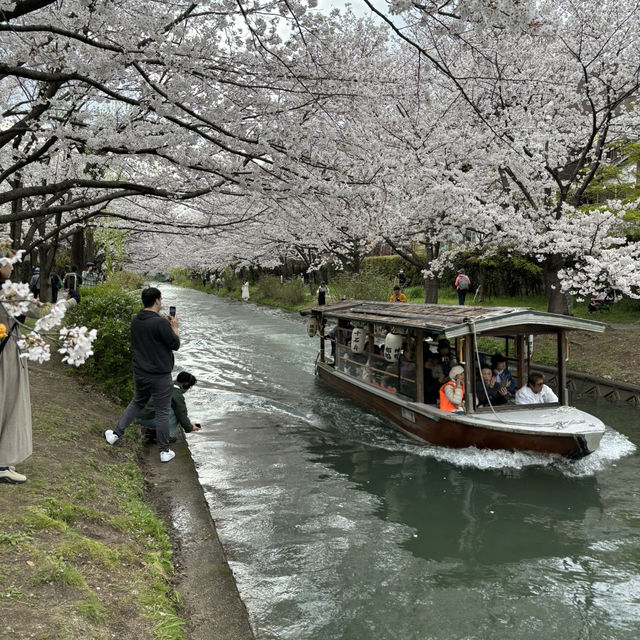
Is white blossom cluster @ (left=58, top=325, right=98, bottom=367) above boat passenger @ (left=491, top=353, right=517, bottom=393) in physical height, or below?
above

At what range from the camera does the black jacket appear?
666 cm

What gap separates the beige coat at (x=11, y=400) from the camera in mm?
4750

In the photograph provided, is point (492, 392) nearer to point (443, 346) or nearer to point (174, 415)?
point (443, 346)

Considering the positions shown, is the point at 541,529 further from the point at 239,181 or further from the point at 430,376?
the point at 239,181

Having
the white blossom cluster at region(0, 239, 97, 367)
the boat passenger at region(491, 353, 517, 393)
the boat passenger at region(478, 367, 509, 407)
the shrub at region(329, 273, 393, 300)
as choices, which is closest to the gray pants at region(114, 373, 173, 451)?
the white blossom cluster at region(0, 239, 97, 367)

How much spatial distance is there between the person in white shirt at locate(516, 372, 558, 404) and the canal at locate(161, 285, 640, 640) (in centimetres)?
111

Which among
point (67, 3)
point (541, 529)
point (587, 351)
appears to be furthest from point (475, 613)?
point (587, 351)

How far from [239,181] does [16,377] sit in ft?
12.7

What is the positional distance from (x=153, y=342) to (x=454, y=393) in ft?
15.2

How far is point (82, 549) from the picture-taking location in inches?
167

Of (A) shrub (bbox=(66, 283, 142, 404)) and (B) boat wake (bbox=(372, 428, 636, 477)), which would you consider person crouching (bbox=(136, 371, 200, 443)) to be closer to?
(A) shrub (bbox=(66, 283, 142, 404))

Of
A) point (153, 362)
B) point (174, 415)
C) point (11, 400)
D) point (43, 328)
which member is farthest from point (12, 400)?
point (174, 415)

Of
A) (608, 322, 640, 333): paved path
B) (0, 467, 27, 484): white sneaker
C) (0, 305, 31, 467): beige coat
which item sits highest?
(0, 305, 31, 467): beige coat

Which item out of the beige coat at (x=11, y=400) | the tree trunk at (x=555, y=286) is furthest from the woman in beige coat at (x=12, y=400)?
the tree trunk at (x=555, y=286)
